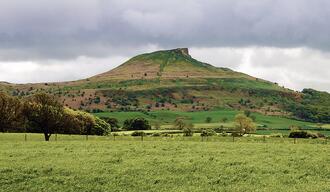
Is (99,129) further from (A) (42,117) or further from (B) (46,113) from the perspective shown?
(A) (42,117)

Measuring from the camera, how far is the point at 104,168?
37469 mm

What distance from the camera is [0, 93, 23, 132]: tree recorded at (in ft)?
307

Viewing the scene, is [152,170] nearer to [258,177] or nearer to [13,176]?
[258,177]

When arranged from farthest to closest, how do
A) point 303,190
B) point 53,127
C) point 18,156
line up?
point 53,127 < point 18,156 < point 303,190

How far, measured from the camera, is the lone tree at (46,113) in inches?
3248

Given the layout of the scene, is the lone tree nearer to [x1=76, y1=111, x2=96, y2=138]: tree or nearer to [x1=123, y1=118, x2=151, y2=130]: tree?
[x1=76, y1=111, x2=96, y2=138]: tree

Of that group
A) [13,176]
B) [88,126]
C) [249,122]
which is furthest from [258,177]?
[249,122]

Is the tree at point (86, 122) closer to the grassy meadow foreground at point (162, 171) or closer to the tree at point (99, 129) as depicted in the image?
the tree at point (99, 129)

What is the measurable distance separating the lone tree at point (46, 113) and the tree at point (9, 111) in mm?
9755

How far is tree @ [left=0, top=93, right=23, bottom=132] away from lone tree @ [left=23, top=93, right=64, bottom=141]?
9755mm

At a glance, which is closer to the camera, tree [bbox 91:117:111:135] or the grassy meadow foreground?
the grassy meadow foreground

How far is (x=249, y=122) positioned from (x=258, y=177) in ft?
445

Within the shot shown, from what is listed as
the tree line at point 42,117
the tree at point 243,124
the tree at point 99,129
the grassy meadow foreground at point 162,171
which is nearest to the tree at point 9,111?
the tree line at point 42,117

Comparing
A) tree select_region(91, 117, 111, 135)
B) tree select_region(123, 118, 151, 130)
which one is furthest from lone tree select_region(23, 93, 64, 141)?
tree select_region(123, 118, 151, 130)
